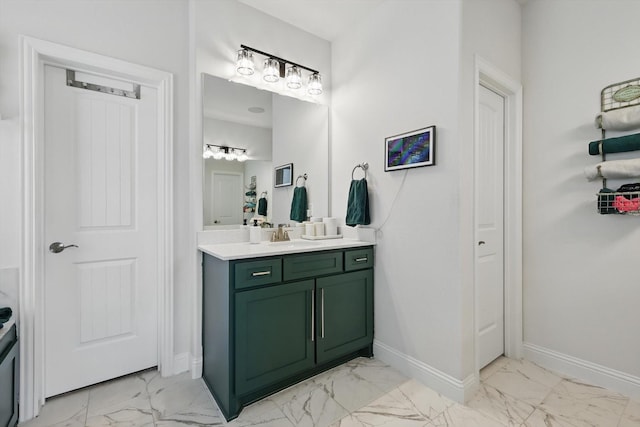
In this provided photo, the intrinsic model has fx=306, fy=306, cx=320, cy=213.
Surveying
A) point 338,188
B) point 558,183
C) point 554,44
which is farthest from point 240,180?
point 554,44

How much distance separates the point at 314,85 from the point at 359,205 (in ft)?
3.74

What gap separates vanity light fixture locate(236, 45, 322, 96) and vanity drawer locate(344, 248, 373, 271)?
1431 mm

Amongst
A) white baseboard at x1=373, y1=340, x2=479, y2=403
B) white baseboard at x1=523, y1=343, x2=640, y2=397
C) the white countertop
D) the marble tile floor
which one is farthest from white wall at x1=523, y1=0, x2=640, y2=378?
the white countertop

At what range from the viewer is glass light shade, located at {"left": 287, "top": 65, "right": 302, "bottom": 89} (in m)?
2.55

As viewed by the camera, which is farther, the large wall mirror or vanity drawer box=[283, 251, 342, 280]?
the large wall mirror

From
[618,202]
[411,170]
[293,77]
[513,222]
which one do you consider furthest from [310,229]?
[618,202]

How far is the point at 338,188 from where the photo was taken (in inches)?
108

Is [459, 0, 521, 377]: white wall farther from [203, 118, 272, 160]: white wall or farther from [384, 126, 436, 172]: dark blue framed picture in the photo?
[203, 118, 272, 160]: white wall

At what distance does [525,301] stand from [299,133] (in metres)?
2.29

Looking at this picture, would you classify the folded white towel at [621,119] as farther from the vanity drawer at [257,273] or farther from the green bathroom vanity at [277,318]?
the vanity drawer at [257,273]

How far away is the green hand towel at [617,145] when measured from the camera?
181cm

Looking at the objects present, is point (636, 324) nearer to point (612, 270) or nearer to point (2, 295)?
point (612, 270)

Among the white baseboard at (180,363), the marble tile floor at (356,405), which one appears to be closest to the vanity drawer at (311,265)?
the marble tile floor at (356,405)

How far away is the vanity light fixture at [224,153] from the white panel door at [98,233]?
0.35 m
